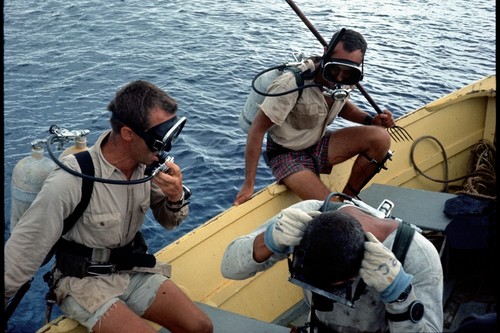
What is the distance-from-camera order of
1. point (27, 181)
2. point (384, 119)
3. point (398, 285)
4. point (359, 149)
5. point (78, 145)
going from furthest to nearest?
point (384, 119) → point (359, 149) → point (78, 145) → point (27, 181) → point (398, 285)

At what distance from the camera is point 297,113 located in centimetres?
517

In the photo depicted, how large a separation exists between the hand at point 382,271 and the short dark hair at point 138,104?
1429 millimetres

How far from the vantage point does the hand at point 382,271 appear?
279 centimetres

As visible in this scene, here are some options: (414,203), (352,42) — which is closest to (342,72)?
(352,42)

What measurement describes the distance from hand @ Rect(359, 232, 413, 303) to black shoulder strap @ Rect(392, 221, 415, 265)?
0.21m

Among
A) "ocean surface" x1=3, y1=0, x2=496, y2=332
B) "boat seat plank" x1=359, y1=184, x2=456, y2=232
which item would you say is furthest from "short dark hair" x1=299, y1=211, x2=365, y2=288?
"ocean surface" x1=3, y1=0, x2=496, y2=332

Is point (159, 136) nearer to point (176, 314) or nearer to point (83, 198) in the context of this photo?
point (83, 198)

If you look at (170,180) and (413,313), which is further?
(170,180)

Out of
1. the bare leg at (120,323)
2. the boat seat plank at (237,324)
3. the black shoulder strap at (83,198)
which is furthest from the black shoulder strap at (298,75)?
the bare leg at (120,323)

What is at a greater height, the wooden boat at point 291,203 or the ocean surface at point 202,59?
the wooden boat at point 291,203

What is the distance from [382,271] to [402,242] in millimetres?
336

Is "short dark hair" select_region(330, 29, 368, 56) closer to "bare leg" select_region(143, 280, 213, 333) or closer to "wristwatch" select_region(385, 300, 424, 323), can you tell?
"bare leg" select_region(143, 280, 213, 333)

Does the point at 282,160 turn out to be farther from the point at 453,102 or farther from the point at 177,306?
the point at 453,102

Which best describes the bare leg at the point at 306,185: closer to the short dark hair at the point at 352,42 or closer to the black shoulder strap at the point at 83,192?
the short dark hair at the point at 352,42
